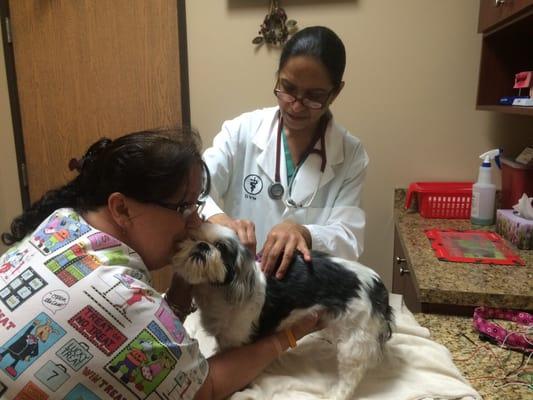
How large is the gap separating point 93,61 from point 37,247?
6.22ft

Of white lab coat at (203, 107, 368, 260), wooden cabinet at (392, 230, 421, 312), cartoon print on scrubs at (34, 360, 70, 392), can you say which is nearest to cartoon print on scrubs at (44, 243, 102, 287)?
cartoon print on scrubs at (34, 360, 70, 392)

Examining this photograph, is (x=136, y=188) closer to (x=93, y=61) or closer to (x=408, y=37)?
(x=408, y=37)

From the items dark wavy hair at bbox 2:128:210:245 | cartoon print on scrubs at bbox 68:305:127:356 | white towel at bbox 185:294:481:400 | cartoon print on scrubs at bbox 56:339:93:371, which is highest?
dark wavy hair at bbox 2:128:210:245

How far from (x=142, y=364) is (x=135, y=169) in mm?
331

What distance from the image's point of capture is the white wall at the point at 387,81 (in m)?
2.00

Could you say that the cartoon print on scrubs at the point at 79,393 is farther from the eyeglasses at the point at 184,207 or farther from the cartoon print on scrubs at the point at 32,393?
the eyeglasses at the point at 184,207

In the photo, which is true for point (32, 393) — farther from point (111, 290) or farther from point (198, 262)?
point (198, 262)

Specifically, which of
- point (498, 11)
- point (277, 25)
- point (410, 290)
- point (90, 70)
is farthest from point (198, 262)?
point (90, 70)

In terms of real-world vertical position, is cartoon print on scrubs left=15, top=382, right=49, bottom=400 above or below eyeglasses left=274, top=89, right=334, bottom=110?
below

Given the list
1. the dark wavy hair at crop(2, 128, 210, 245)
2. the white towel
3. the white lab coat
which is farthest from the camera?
the white lab coat

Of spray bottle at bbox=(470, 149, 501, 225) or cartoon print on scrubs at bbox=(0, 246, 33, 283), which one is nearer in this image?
cartoon print on scrubs at bbox=(0, 246, 33, 283)

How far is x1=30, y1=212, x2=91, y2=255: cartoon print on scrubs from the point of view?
0.74 m

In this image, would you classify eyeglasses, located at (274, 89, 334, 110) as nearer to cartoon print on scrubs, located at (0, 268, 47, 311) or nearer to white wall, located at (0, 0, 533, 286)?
white wall, located at (0, 0, 533, 286)

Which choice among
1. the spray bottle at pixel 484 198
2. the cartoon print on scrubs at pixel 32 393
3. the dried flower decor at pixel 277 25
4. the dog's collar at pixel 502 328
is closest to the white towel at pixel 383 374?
the dog's collar at pixel 502 328
